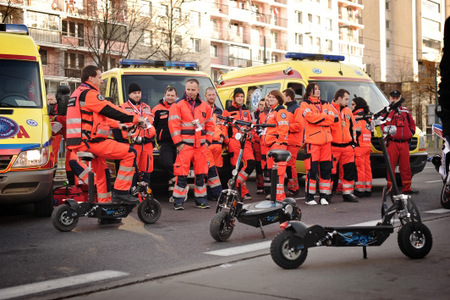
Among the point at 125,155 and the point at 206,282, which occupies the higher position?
the point at 125,155

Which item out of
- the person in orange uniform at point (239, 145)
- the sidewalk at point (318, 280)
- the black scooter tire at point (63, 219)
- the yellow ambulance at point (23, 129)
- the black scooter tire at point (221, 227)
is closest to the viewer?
the sidewalk at point (318, 280)

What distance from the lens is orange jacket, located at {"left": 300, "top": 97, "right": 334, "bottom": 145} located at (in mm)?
10828

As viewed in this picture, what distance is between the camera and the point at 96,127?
8.55 metres

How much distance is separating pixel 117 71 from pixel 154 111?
158cm

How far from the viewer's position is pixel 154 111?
11.5 m

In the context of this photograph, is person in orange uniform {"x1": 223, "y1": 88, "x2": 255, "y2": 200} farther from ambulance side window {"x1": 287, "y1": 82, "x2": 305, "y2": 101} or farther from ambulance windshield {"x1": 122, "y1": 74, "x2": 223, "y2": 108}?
ambulance side window {"x1": 287, "y1": 82, "x2": 305, "y2": 101}

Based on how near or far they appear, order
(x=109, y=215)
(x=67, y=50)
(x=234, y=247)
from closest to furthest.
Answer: (x=234, y=247)
(x=109, y=215)
(x=67, y=50)

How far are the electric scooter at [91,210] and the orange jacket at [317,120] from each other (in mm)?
3328

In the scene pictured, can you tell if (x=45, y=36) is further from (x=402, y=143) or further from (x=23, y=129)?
(x=23, y=129)

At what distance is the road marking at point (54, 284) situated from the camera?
516 centimetres

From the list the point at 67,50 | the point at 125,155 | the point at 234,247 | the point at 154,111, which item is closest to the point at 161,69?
the point at 154,111

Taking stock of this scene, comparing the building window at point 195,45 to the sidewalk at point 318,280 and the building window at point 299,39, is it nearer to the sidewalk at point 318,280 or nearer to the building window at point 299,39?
the building window at point 299,39

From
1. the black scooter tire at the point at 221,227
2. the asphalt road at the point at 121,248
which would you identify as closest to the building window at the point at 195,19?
the asphalt road at the point at 121,248

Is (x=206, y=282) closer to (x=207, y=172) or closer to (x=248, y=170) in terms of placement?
(x=207, y=172)
